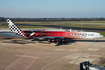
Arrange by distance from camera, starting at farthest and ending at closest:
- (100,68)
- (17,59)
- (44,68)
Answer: (17,59)
(44,68)
(100,68)

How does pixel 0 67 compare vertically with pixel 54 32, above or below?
below

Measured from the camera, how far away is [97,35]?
5109 centimetres

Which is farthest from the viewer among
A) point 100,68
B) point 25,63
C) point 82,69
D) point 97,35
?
point 97,35

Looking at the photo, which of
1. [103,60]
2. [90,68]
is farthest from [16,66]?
[103,60]

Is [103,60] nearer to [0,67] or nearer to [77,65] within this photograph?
[77,65]

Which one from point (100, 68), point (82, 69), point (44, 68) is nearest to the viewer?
point (100, 68)

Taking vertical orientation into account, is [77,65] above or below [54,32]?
below

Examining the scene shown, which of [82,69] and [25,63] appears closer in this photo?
[82,69]

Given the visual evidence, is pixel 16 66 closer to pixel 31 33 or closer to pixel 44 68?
pixel 44 68

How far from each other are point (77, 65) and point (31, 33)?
30142 mm

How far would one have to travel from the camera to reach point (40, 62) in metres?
30.1

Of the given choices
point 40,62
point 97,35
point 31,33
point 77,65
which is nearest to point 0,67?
point 40,62

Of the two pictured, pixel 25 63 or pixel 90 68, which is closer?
pixel 90 68

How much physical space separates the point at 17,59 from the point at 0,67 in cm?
A: 561
